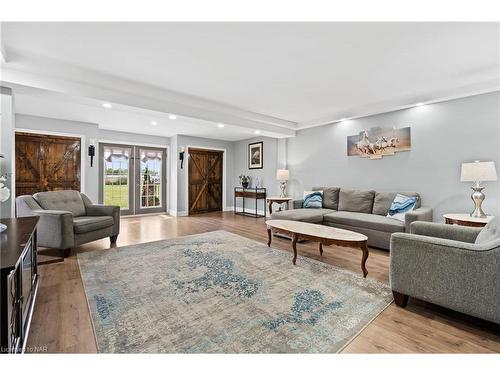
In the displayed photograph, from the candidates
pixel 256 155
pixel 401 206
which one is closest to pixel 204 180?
pixel 256 155

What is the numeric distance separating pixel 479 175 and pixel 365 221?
1.44 meters

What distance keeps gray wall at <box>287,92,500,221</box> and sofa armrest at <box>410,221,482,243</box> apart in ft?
5.36

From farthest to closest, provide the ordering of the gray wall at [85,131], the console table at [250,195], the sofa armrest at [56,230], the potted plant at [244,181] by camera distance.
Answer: the potted plant at [244,181]
the console table at [250,195]
the gray wall at [85,131]
the sofa armrest at [56,230]

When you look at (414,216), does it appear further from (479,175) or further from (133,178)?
(133,178)

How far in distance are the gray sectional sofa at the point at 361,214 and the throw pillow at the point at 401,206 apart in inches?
3.5

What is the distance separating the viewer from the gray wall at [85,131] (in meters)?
4.92

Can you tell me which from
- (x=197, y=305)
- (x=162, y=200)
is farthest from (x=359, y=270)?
(x=162, y=200)

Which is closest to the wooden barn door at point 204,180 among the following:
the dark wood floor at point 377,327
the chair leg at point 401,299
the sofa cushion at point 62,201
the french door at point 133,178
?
the french door at point 133,178

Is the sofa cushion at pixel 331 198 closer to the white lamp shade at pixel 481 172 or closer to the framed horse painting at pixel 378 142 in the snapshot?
the framed horse painting at pixel 378 142

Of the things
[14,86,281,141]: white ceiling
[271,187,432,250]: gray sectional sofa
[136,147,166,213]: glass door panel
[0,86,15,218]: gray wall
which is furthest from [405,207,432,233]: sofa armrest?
[136,147,166,213]: glass door panel

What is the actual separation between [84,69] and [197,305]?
299 cm

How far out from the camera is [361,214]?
4.14 meters

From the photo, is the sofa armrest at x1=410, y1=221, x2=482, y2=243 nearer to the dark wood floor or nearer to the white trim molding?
the dark wood floor
